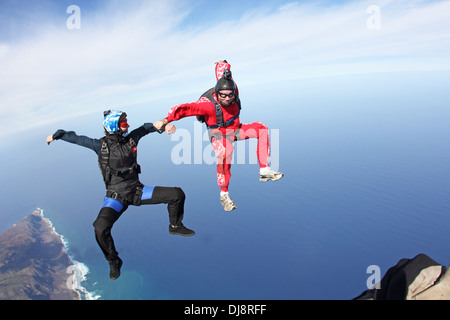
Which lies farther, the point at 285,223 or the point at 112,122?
the point at 285,223

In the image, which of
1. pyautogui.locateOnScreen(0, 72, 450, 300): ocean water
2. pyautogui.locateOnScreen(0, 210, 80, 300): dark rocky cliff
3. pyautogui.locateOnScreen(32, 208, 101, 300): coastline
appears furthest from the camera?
pyautogui.locateOnScreen(0, 210, 80, 300): dark rocky cliff

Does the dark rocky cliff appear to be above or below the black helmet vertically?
below

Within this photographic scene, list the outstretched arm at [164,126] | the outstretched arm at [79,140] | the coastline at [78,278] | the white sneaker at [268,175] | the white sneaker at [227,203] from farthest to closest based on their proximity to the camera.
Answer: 1. the coastline at [78,278]
2. the white sneaker at [227,203]
3. the white sneaker at [268,175]
4. the outstretched arm at [79,140]
5. the outstretched arm at [164,126]

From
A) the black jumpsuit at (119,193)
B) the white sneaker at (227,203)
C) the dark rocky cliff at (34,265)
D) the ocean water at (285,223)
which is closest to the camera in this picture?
the black jumpsuit at (119,193)

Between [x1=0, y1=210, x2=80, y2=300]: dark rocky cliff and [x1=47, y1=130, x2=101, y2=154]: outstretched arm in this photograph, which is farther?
[x1=0, y1=210, x2=80, y2=300]: dark rocky cliff

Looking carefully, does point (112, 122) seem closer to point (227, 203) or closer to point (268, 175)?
point (227, 203)

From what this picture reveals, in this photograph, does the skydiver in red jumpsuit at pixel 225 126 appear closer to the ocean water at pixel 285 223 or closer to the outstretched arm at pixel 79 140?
the ocean water at pixel 285 223

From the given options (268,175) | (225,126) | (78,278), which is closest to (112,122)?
(225,126)

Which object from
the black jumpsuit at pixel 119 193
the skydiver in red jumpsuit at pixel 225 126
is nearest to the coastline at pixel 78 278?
the black jumpsuit at pixel 119 193

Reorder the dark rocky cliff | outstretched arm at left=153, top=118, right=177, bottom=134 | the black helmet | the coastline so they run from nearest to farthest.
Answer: outstretched arm at left=153, top=118, right=177, bottom=134 → the black helmet → the coastline → the dark rocky cliff

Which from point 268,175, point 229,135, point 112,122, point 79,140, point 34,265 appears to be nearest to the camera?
point 112,122

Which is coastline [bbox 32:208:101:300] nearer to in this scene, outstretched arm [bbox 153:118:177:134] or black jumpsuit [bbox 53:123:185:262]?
black jumpsuit [bbox 53:123:185:262]

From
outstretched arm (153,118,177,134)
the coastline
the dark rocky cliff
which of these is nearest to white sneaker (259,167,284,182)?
outstretched arm (153,118,177,134)
